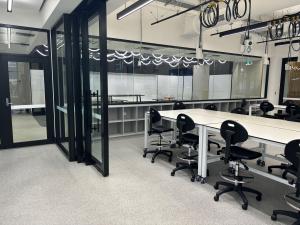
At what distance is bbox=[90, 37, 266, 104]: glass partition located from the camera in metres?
6.41

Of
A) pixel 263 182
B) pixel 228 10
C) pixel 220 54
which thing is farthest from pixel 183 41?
pixel 263 182

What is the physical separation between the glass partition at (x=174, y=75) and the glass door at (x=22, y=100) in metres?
1.79

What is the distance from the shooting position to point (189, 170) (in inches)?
149

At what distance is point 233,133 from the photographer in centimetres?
274

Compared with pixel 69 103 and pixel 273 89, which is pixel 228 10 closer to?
pixel 69 103

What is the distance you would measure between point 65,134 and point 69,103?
98 cm

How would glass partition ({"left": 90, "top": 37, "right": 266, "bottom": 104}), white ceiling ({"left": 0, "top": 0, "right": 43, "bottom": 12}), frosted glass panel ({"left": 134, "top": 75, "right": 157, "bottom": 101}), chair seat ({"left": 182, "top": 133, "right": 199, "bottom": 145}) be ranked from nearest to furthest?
1. chair seat ({"left": 182, "top": 133, "right": 199, "bottom": 145})
2. white ceiling ({"left": 0, "top": 0, "right": 43, "bottom": 12})
3. glass partition ({"left": 90, "top": 37, "right": 266, "bottom": 104})
4. frosted glass panel ({"left": 134, "top": 75, "right": 157, "bottom": 101})

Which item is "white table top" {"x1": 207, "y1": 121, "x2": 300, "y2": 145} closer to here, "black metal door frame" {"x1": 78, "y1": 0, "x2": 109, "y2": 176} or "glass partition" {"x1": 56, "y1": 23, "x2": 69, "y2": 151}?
"black metal door frame" {"x1": 78, "y1": 0, "x2": 109, "y2": 176}

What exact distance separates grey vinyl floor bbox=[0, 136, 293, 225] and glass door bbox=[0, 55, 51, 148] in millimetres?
1146

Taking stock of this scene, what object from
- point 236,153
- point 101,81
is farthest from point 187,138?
point 101,81

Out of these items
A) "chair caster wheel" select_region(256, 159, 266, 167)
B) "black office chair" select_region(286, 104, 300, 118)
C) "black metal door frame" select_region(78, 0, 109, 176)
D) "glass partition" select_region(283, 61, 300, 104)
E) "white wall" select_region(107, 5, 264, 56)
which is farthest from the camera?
"glass partition" select_region(283, 61, 300, 104)

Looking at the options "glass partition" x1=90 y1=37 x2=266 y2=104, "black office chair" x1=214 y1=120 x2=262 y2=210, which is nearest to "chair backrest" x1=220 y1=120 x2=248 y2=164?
"black office chair" x1=214 y1=120 x2=262 y2=210

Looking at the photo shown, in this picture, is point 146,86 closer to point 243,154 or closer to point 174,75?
point 174,75

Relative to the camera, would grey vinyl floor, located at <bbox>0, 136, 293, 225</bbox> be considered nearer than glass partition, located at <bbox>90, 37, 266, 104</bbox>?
Yes
